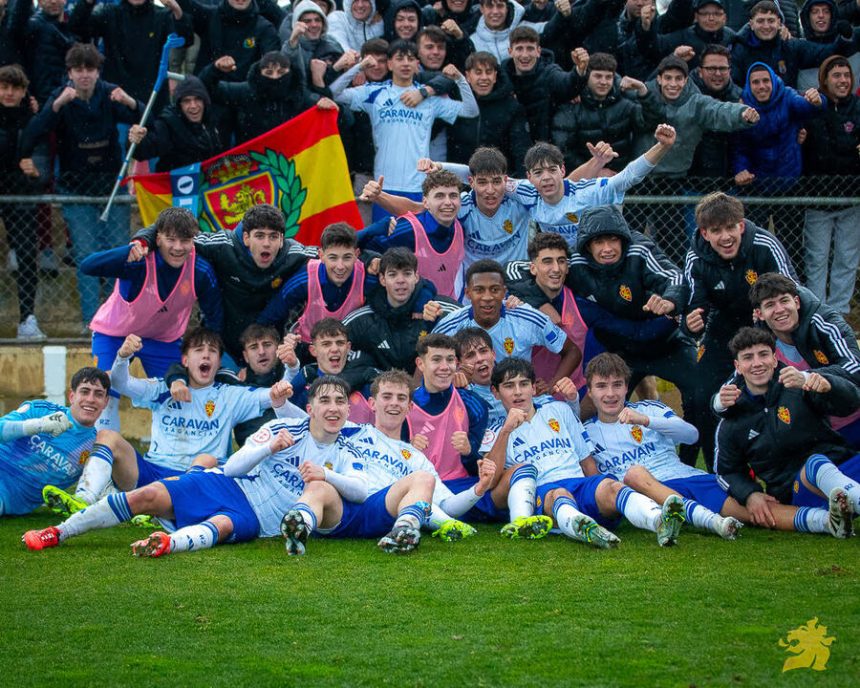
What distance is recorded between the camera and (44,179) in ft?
33.4

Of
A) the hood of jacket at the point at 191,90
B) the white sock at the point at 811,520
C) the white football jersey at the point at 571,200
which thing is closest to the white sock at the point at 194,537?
the white sock at the point at 811,520

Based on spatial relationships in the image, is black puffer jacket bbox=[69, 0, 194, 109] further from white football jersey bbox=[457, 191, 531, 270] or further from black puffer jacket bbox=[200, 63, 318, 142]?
white football jersey bbox=[457, 191, 531, 270]

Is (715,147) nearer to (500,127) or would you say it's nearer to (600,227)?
(500,127)

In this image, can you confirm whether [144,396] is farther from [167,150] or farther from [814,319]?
[814,319]

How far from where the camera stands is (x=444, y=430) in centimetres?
759

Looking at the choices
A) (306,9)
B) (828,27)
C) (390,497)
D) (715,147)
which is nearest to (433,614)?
(390,497)

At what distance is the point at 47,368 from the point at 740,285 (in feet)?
19.4

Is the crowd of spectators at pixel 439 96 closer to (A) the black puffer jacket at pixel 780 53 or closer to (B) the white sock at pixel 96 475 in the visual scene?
(A) the black puffer jacket at pixel 780 53

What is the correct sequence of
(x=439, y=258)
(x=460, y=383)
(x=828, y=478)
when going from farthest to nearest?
(x=439, y=258) → (x=460, y=383) → (x=828, y=478)

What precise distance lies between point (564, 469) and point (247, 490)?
1.89 m

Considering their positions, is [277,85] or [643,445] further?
[277,85]

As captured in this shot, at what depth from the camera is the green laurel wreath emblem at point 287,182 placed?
10484 millimetres

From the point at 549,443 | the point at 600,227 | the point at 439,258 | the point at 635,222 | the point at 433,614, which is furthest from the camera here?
the point at 635,222

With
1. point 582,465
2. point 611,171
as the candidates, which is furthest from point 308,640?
point 611,171
